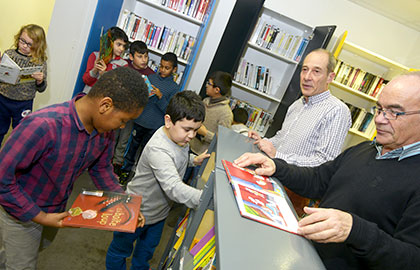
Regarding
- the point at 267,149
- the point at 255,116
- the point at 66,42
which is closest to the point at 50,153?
the point at 267,149

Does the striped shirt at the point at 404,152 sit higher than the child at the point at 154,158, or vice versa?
the striped shirt at the point at 404,152

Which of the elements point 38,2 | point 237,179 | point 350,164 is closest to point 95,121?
point 237,179

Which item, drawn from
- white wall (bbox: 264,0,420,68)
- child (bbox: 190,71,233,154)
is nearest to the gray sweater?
child (bbox: 190,71,233,154)

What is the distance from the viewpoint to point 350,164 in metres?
1.28

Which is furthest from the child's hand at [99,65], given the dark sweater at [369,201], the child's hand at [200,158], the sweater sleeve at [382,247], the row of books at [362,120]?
the row of books at [362,120]

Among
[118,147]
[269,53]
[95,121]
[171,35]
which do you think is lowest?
[118,147]

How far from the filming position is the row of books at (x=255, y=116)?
4.42 m

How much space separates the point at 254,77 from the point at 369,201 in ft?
11.6

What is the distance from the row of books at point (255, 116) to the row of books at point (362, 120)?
1.41 m

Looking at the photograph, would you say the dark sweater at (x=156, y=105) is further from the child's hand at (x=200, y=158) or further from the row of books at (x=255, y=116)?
the child's hand at (x=200, y=158)

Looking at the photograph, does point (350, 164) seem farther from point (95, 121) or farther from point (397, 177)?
point (95, 121)

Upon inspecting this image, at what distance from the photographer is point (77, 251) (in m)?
2.18

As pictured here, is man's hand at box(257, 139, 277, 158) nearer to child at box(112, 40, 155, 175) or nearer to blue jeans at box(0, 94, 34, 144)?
child at box(112, 40, 155, 175)

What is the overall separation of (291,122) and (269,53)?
233 cm
